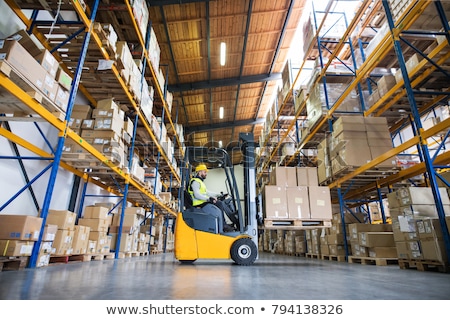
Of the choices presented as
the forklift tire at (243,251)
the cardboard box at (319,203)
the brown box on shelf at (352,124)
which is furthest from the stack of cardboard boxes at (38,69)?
the brown box on shelf at (352,124)

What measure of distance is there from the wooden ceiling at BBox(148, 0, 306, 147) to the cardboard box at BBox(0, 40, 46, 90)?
555 cm

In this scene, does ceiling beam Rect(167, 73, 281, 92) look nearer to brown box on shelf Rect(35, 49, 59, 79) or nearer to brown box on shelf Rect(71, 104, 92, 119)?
brown box on shelf Rect(71, 104, 92, 119)

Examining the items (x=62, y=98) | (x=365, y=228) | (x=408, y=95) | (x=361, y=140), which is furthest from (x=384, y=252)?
(x=62, y=98)

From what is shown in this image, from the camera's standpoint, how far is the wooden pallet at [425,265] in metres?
3.48

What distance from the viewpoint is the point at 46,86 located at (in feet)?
10.2

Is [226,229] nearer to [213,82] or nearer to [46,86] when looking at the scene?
[46,86]

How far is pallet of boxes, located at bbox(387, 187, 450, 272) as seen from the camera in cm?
358

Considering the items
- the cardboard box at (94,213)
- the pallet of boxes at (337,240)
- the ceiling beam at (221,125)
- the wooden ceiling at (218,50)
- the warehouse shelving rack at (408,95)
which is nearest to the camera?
the warehouse shelving rack at (408,95)

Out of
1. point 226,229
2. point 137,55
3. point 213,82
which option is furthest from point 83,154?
point 213,82

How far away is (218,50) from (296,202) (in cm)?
727

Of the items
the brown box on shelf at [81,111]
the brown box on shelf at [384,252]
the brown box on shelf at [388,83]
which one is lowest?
the brown box on shelf at [384,252]

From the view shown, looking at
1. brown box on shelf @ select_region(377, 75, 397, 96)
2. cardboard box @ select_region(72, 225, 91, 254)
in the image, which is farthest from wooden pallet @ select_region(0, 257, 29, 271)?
brown box on shelf @ select_region(377, 75, 397, 96)

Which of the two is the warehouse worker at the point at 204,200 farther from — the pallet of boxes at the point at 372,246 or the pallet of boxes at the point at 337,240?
the pallet of boxes at the point at 337,240
